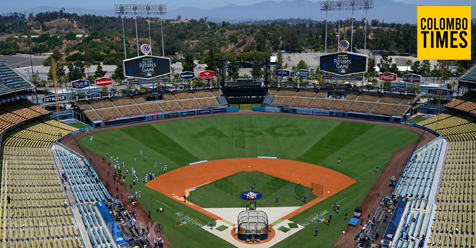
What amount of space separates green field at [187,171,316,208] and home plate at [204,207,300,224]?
0.82 metres

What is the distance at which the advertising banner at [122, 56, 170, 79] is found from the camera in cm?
8781

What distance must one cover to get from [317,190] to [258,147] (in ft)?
66.6

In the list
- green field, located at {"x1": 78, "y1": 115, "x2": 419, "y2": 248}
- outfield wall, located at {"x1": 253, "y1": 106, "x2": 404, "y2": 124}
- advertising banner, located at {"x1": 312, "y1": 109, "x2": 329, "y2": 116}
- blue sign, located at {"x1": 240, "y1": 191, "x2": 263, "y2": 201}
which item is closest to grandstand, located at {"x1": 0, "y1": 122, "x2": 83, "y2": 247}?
green field, located at {"x1": 78, "y1": 115, "x2": 419, "y2": 248}

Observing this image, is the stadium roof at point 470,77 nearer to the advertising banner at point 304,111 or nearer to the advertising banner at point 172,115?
the advertising banner at point 304,111

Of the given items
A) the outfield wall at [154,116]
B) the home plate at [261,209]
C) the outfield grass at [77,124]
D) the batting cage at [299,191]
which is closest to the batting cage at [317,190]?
the batting cage at [299,191]

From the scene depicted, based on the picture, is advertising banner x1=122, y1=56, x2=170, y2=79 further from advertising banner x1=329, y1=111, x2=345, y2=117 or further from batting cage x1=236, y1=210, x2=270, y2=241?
batting cage x1=236, y1=210, x2=270, y2=241

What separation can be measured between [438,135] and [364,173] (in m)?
20.1

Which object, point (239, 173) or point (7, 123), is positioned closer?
point (239, 173)

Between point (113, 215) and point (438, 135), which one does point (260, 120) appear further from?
point (113, 215)

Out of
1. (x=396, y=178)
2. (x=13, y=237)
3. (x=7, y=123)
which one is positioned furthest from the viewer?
(x=7, y=123)

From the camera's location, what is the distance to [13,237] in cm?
3378

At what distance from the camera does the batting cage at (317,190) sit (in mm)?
49438

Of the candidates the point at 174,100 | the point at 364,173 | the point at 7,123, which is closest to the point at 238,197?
the point at 364,173

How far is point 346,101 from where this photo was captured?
87812 mm
